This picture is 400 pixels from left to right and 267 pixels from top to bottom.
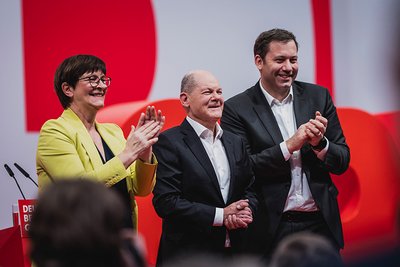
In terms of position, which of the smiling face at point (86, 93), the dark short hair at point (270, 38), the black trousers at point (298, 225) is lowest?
the black trousers at point (298, 225)

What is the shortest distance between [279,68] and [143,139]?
936mm

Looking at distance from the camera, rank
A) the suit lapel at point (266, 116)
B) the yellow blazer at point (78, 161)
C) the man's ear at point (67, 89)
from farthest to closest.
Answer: the suit lapel at point (266, 116), the man's ear at point (67, 89), the yellow blazer at point (78, 161)

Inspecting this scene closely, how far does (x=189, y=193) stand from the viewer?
10.7ft

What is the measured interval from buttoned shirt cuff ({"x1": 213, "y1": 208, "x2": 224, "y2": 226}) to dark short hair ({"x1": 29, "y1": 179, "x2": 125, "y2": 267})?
1.71 m

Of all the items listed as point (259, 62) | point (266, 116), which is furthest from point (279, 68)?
point (266, 116)

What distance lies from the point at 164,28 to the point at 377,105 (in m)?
1.84

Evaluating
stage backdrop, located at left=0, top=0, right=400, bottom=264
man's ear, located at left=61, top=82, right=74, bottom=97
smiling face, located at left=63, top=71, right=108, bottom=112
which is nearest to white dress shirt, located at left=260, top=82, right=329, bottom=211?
stage backdrop, located at left=0, top=0, right=400, bottom=264

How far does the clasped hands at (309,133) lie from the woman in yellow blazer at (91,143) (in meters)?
0.66

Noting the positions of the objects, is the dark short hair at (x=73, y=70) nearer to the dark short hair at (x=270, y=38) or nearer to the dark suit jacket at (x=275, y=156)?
the dark suit jacket at (x=275, y=156)

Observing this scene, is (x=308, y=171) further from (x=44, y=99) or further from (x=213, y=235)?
(x=44, y=99)

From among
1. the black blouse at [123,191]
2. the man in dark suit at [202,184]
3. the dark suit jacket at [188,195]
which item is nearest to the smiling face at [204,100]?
the man in dark suit at [202,184]

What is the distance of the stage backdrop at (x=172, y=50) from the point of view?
420cm

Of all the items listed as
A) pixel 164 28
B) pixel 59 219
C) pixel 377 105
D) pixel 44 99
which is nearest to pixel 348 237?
pixel 377 105

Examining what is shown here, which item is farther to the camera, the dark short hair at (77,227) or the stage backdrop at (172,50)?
the stage backdrop at (172,50)
